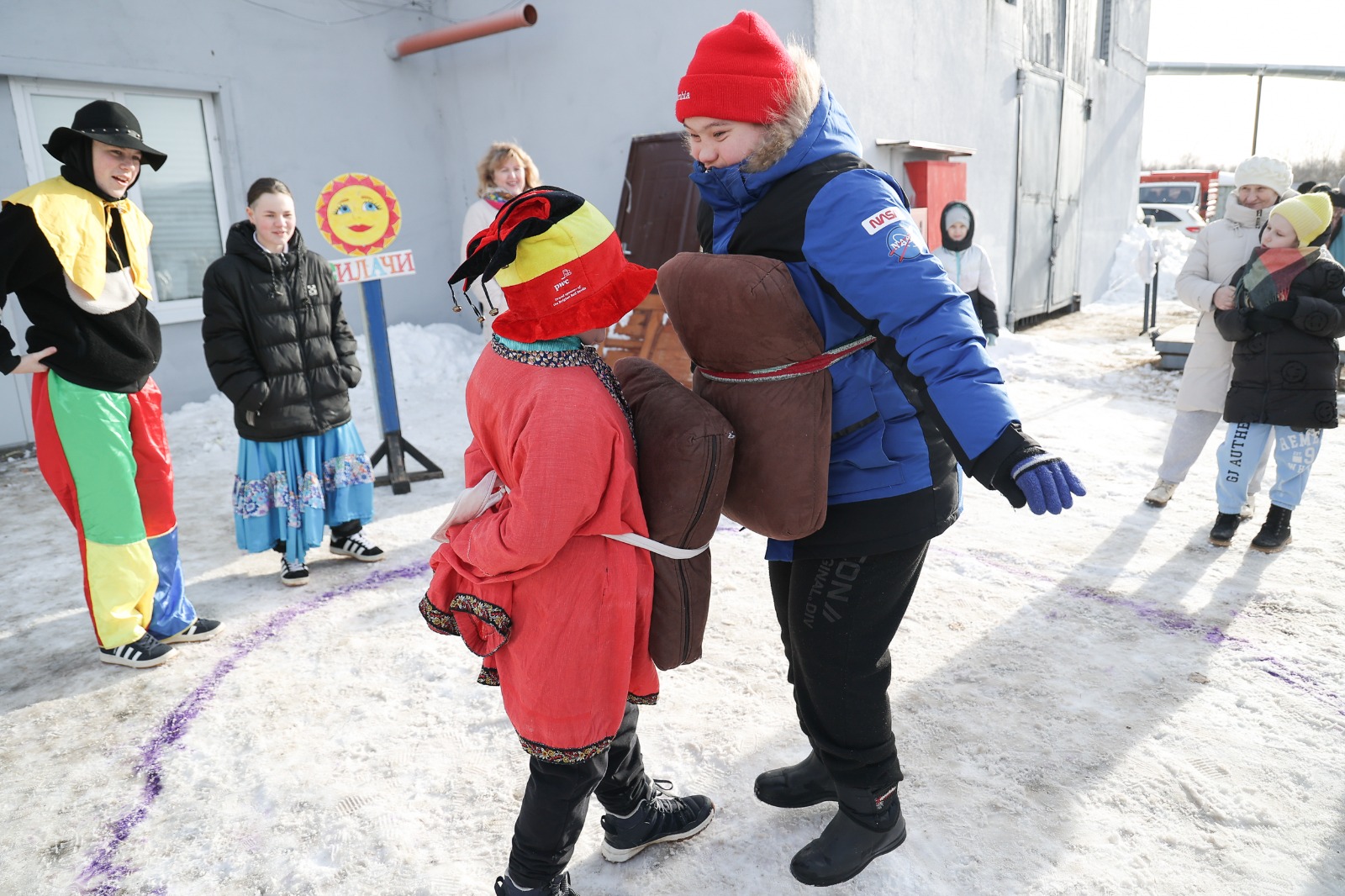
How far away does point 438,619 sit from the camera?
176 centimetres

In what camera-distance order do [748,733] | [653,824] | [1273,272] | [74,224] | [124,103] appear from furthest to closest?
[124,103] < [1273,272] < [74,224] < [748,733] < [653,824]

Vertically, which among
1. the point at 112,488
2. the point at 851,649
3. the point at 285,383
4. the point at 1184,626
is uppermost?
the point at 285,383

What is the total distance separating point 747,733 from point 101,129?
309cm

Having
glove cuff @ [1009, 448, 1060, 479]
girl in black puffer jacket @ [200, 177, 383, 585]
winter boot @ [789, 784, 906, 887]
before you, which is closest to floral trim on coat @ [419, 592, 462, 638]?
winter boot @ [789, 784, 906, 887]

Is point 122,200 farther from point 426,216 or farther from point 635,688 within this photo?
point 426,216

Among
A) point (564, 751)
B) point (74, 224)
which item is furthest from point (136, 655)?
point (564, 751)

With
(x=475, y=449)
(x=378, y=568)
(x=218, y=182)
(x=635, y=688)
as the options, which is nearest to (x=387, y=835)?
(x=635, y=688)

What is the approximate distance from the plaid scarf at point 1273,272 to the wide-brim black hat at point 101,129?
185 inches

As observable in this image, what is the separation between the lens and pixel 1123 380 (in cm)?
767

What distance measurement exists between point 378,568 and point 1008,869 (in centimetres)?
314

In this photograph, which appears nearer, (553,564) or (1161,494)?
(553,564)

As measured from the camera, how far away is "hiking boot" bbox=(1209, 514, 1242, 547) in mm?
3984

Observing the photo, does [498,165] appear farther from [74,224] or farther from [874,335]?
[874,335]

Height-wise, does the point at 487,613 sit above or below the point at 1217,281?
below
